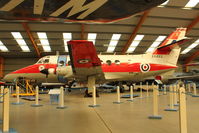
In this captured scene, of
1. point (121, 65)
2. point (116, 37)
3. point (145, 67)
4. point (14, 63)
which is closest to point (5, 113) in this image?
point (121, 65)

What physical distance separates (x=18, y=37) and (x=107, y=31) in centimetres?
1142

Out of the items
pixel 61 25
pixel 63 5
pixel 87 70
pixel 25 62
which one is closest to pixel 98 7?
pixel 63 5

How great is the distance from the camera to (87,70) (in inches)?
444

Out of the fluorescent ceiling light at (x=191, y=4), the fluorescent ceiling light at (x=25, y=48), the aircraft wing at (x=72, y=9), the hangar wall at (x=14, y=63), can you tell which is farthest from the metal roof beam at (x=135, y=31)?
the aircraft wing at (x=72, y=9)

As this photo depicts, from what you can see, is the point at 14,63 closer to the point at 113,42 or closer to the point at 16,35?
the point at 16,35

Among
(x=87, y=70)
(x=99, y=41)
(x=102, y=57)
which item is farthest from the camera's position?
(x=99, y=41)

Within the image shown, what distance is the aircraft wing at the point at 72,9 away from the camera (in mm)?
2365

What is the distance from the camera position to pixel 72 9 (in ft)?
8.34

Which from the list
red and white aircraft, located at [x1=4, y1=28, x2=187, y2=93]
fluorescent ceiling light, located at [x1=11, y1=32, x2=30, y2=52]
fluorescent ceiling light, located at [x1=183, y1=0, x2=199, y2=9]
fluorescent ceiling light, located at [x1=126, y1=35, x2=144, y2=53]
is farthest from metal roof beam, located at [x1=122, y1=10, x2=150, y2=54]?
fluorescent ceiling light, located at [x1=11, y1=32, x2=30, y2=52]

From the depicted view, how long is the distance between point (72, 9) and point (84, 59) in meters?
7.76

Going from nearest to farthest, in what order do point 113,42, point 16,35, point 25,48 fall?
point 16,35
point 113,42
point 25,48

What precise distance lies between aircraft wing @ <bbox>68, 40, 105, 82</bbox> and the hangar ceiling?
34.7 feet

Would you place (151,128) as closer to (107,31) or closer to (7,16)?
(7,16)

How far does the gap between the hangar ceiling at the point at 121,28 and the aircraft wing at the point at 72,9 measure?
17623 millimetres
